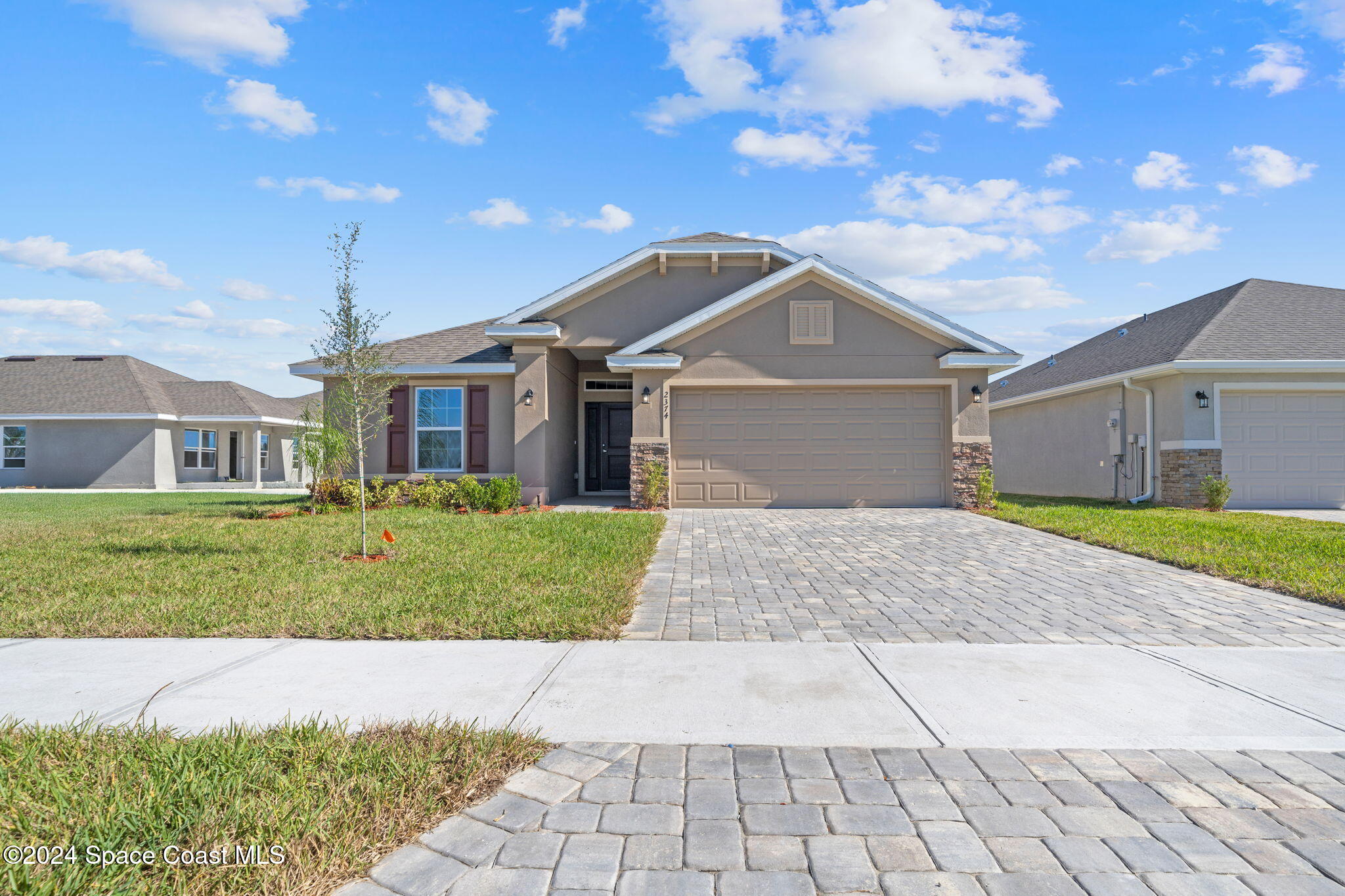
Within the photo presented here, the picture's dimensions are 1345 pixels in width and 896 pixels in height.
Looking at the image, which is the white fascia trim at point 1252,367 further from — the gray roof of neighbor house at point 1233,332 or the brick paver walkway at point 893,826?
the brick paver walkway at point 893,826

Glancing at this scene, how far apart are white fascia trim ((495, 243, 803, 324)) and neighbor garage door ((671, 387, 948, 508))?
3.03m

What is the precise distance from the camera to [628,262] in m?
14.6

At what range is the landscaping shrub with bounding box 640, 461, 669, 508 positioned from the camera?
1349 centimetres

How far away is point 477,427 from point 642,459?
3.95 meters

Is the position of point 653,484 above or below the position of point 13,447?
below

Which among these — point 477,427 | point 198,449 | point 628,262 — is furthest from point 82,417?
point 628,262

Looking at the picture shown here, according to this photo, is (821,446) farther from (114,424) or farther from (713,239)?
(114,424)

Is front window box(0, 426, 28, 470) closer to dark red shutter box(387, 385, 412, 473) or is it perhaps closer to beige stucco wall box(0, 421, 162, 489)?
beige stucco wall box(0, 421, 162, 489)

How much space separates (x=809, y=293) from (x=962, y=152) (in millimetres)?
4013

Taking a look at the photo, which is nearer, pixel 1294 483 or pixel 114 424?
pixel 1294 483

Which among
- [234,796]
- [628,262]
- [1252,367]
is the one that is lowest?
[234,796]

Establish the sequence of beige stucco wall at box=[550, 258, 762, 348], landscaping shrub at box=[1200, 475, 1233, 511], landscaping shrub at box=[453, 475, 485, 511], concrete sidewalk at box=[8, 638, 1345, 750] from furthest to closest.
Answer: beige stucco wall at box=[550, 258, 762, 348], landscaping shrub at box=[453, 475, 485, 511], landscaping shrub at box=[1200, 475, 1233, 511], concrete sidewalk at box=[8, 638, 1345, 750]

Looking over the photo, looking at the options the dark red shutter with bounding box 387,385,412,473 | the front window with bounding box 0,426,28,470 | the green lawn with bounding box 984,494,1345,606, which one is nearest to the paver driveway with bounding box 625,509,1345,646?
the green lawn with bounding box 984,494,1345,606

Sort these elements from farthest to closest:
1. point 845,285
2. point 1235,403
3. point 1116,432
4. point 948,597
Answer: point 1116,432
point 1235,403
point 845,285
point 948,597
